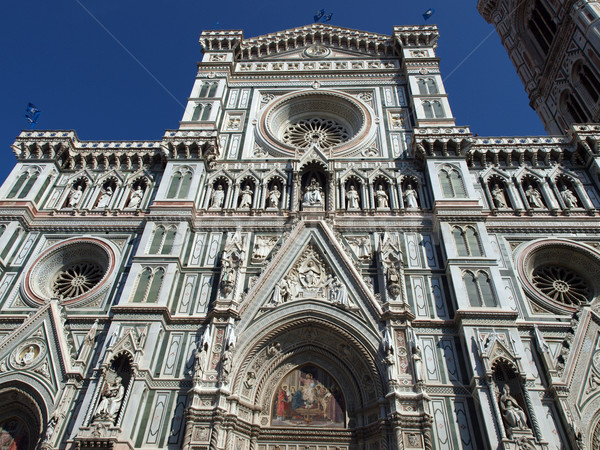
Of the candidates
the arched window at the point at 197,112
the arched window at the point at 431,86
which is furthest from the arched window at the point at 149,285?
the arched window at the point at 431,86

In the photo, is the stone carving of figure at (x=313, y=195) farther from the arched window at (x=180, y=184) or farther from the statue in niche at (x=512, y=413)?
the statue in niche at (x=512, y=413)

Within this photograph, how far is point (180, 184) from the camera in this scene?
50.7ft

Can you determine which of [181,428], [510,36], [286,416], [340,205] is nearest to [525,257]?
[340,205]

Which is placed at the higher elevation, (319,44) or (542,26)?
(542,26)

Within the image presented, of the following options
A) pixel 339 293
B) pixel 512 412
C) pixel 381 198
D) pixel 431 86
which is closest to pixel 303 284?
pixel 339 293

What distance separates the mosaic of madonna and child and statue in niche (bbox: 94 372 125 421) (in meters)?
3.43

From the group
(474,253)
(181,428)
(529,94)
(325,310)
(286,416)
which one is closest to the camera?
(181,428)

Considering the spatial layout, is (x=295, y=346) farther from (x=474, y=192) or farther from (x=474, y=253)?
(x=474, y=192)

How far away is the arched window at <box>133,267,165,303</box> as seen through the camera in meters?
12.5

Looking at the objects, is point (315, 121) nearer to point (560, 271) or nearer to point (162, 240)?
point (162, 240)

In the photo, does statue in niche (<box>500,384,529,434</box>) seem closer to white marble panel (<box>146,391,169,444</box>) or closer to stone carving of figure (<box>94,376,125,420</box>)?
white marble panel (<box>146,391,169,444</box>)

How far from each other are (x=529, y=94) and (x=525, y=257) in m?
17.3

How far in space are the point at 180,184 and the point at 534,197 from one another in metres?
10.9

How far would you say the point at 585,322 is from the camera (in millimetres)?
11914
